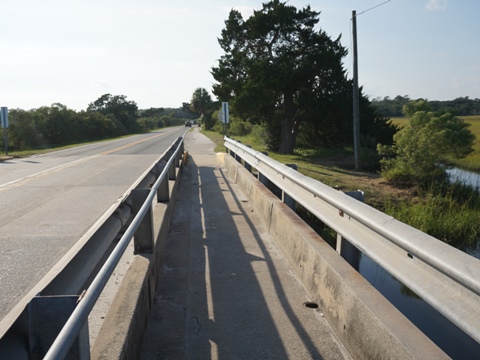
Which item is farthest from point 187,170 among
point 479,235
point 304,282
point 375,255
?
point 375,255

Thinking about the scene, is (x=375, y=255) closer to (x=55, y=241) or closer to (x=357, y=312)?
(x=357, y=312)

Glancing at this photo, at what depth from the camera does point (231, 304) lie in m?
4.14

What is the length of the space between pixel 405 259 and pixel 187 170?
12234 millimetres

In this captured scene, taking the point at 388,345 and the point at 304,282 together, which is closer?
the point at 388,345

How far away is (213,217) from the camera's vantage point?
7.64 metres

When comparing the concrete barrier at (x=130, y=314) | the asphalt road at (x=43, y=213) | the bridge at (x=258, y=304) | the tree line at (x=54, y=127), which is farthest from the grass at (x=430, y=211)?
the tree line at (x=54, y=127)

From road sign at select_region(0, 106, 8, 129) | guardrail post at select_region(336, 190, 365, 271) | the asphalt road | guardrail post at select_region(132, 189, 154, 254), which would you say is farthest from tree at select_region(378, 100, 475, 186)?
road sign at select_region(0, 106, 8, 129)

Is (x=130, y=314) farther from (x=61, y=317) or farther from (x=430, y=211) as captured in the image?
(x=430, y=211)

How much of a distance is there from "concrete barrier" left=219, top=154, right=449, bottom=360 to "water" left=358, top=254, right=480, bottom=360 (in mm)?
1396

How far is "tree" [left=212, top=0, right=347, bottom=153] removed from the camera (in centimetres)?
2481

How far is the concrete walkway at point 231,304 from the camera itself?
3.37 m

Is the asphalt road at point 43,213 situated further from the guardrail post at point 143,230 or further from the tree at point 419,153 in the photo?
the tree at point 419,153

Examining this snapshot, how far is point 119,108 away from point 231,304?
95352mm

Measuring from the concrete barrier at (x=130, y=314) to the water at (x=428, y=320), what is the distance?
9.02 feet
